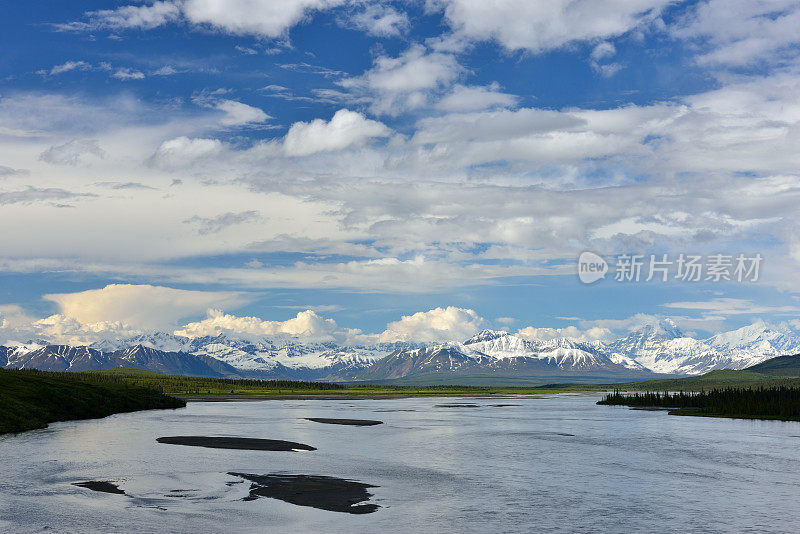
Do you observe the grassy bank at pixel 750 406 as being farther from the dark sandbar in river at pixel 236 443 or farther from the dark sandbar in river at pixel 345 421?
the dark sandbar in river at pixel 236 443

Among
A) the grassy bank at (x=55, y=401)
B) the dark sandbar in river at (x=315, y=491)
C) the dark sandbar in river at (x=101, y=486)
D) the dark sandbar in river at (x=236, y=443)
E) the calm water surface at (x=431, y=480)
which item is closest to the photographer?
the calm water surface at (x=431, y=480)

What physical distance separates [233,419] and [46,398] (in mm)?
27534

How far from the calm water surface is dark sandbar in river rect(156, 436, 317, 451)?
85.1 inches

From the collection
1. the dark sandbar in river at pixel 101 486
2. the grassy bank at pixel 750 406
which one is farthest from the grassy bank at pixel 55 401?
the grassy bank at pixel 750 406

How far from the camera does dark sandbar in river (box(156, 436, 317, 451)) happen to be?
2761 inches

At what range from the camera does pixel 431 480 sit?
51.0 metres

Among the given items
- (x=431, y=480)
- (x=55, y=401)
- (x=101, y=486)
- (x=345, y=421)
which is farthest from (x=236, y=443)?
(x=55, y=401)

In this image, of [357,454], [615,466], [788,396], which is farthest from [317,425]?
[788,396]

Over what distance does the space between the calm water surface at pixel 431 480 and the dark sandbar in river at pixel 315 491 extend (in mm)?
A: 1079

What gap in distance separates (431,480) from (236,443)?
30.1 meters

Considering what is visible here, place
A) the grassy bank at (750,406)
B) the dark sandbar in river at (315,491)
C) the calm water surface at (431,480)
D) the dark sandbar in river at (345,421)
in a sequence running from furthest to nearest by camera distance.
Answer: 1. the grassy bank at (750,406)
2. the dark sandbar in river at (345,421)
3. the dark sandbar in river at (315,491)
4. the calm water surface at (431,480)

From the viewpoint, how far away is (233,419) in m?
114

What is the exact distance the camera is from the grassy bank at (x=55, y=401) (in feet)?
283

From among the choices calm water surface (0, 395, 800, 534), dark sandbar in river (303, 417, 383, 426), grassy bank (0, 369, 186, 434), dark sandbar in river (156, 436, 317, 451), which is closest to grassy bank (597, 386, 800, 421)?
calm water surface (0, 395, 800, 534)
